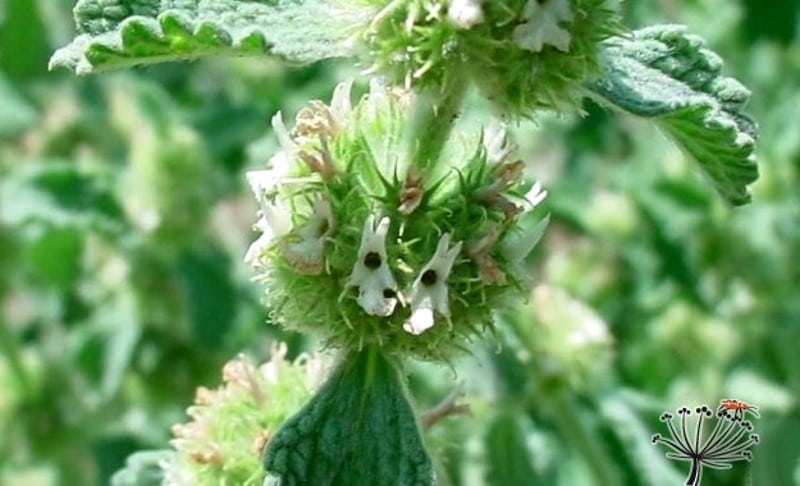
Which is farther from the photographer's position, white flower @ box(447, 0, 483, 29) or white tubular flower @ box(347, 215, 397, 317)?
white tubular flower @ box(347, 215, 397, 317)

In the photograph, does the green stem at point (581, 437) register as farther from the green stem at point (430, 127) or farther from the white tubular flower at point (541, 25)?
the white tubular flower at point (541, 25)

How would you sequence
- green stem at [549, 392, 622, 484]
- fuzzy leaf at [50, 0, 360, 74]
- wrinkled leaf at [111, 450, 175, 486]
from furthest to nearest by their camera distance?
green stem at [549, 392, 622, 484] → wrinkled leaf at [111, 450, 175, 486] → fuzzy leaf at [50, 0, 360, 74]

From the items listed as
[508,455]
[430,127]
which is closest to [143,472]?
[430,127]

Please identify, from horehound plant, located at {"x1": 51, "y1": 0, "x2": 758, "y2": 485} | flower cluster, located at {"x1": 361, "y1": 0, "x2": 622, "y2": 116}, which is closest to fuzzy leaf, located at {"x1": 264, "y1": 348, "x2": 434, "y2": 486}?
horehound plant, located at {"x1": 51, "y1": 0, "x2": 758, "y2": 485}

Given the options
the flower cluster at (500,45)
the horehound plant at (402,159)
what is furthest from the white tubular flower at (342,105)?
the flower cluster at (500,45)

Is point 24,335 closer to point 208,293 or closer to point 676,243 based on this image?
point 208,293

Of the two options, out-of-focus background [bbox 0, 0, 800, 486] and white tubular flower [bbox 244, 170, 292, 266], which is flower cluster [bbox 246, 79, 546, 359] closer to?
white tubular flower [bbox 244, 170, 292, 266]
